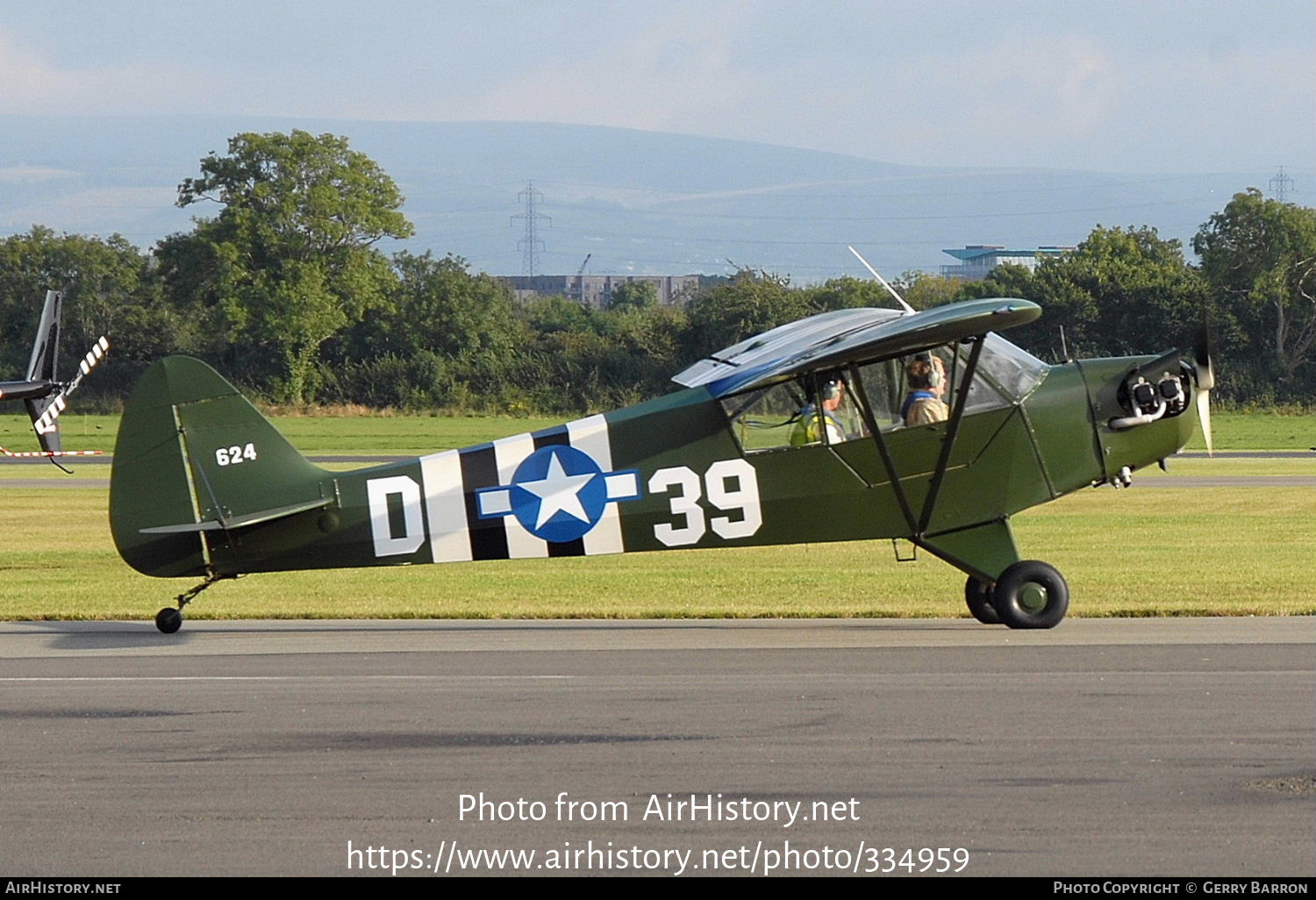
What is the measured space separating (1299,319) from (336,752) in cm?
5437

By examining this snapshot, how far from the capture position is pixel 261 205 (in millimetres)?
69375

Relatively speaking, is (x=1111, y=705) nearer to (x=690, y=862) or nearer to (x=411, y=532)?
(x=690, y=862)

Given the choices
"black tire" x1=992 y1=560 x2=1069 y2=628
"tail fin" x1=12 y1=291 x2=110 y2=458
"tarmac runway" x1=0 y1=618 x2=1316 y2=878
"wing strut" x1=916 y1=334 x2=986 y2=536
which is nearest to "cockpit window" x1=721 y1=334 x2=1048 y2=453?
"wing strut" x1=916 y1=334 x2=986 y2=536

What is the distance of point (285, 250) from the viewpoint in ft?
223

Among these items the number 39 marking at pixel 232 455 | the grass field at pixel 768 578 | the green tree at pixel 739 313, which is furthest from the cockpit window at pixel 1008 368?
the green tree at pixel 739 313

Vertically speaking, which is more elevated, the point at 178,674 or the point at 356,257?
the point at 356,257

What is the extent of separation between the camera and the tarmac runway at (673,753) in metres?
6.34

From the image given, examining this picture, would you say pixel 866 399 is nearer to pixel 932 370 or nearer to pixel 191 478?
pixel 932 370

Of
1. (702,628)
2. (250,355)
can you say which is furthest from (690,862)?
(250,355)

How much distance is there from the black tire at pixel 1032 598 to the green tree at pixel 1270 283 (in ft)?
156

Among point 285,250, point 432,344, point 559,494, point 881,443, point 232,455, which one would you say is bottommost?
point 559,494

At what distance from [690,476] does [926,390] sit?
6.01 ft

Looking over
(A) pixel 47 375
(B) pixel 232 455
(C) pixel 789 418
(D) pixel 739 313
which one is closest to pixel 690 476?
(C) pixel 789 418

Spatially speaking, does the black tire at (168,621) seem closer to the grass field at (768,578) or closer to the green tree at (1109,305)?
the grass field at (768,578)
